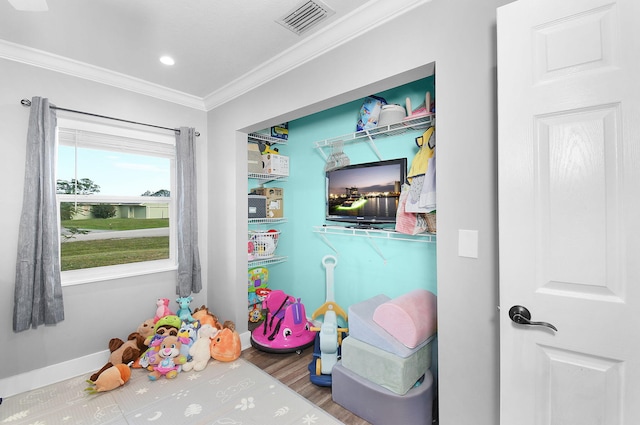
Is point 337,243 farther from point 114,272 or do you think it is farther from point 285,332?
point 114,272

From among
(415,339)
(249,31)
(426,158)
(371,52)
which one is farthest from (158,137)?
(415,339)

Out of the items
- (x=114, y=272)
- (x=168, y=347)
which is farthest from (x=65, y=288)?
(x=168, y=347)

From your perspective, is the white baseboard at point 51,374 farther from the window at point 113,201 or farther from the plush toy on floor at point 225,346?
the plush toy on floor at point 225,346

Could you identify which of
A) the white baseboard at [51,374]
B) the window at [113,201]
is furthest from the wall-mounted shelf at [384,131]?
the white baseboard at [51,374]

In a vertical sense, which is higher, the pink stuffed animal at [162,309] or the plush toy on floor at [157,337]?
the pink stuffed animal at [162,309]

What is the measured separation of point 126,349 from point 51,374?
0.52m

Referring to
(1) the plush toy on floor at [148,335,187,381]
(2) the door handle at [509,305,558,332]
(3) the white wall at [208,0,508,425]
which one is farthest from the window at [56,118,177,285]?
(2) the door handle at [509,305,558,332]

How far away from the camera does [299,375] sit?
2363 mm

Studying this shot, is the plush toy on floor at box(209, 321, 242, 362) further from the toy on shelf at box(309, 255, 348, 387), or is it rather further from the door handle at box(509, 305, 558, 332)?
the door handle at box(509, 305, 558, 332)

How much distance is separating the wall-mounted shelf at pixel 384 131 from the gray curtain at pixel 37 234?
213cm

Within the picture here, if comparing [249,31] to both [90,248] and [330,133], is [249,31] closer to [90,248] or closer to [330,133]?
[330,133]

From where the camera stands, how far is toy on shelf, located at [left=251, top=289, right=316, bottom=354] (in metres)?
2.64

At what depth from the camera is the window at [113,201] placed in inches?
98.0

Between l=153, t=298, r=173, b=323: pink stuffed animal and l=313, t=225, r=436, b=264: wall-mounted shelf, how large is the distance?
1565mm
